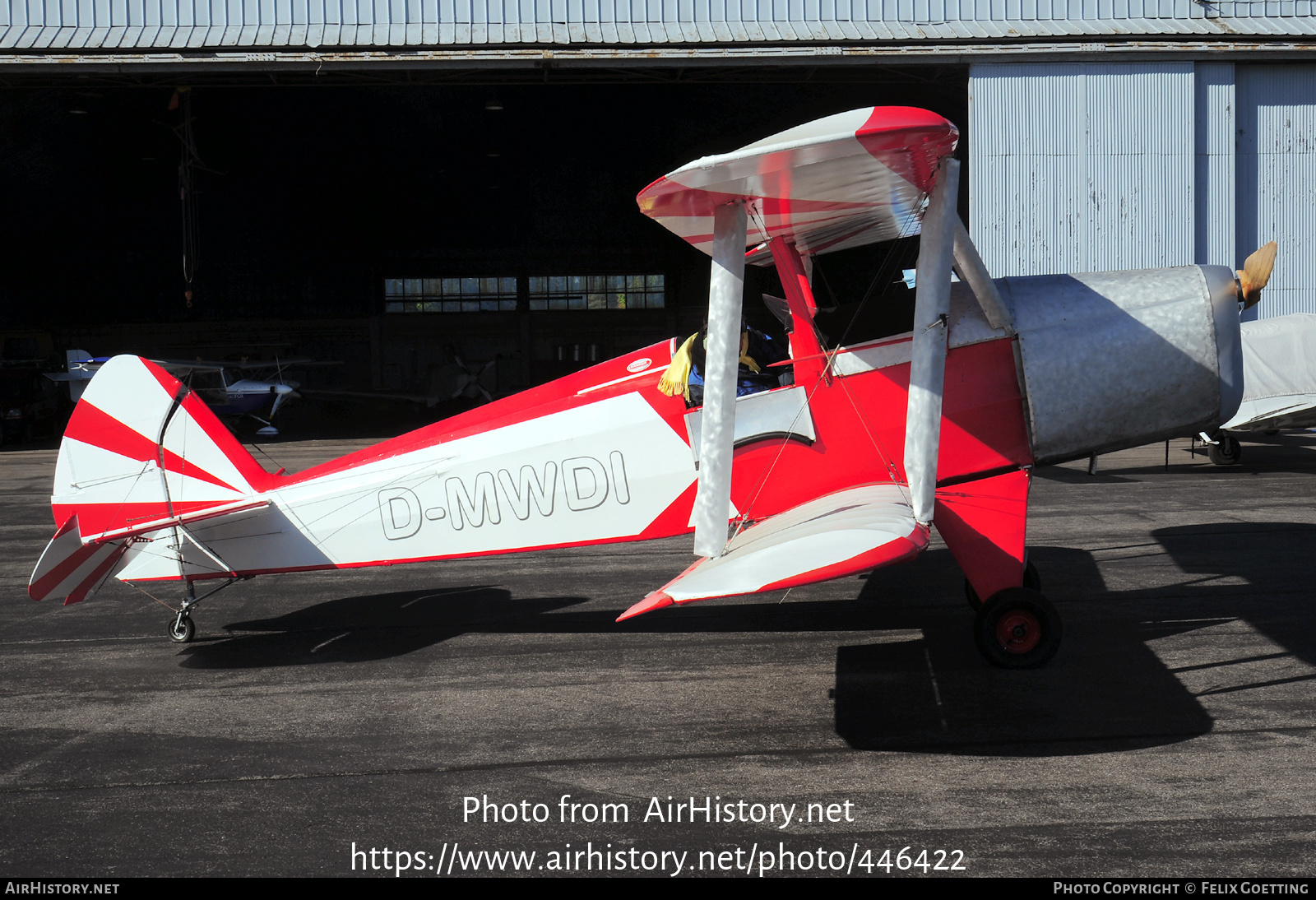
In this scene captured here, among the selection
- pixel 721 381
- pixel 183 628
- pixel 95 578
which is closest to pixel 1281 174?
pixel 721 381

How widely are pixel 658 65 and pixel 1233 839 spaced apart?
15.0 m

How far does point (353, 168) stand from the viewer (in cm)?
3225

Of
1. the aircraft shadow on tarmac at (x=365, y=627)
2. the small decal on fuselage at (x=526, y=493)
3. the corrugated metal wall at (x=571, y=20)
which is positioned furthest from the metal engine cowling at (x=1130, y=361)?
the corrugated metal wall at (x=571, y=20)

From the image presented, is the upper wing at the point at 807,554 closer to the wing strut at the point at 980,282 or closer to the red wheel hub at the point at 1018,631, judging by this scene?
the red wheel hub at the point at 1018,631

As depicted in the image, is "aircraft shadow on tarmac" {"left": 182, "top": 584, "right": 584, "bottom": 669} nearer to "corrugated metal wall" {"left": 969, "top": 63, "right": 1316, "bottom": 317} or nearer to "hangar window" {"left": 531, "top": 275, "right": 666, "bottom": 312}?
"corrugated metal wall" {"left": 969, "top": 63, "right": 1316, "bottom": 317}

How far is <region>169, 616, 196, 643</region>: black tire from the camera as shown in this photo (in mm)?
6453

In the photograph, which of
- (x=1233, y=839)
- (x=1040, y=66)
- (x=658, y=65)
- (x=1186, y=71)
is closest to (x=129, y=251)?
(x=658, y=65)

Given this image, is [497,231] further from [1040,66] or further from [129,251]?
[1040,66]

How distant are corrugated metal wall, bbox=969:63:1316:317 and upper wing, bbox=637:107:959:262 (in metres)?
12.1

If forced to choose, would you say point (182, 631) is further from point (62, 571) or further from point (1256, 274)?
point (1256, 274)

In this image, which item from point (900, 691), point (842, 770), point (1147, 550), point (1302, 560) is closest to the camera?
point (842, 770)

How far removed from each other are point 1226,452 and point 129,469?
513 inches

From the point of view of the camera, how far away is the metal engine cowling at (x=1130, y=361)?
5.34 metres

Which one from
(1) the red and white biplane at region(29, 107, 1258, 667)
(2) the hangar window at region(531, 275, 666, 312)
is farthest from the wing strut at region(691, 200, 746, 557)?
(2) the hangar window at region(531, 275, 666, 312)
